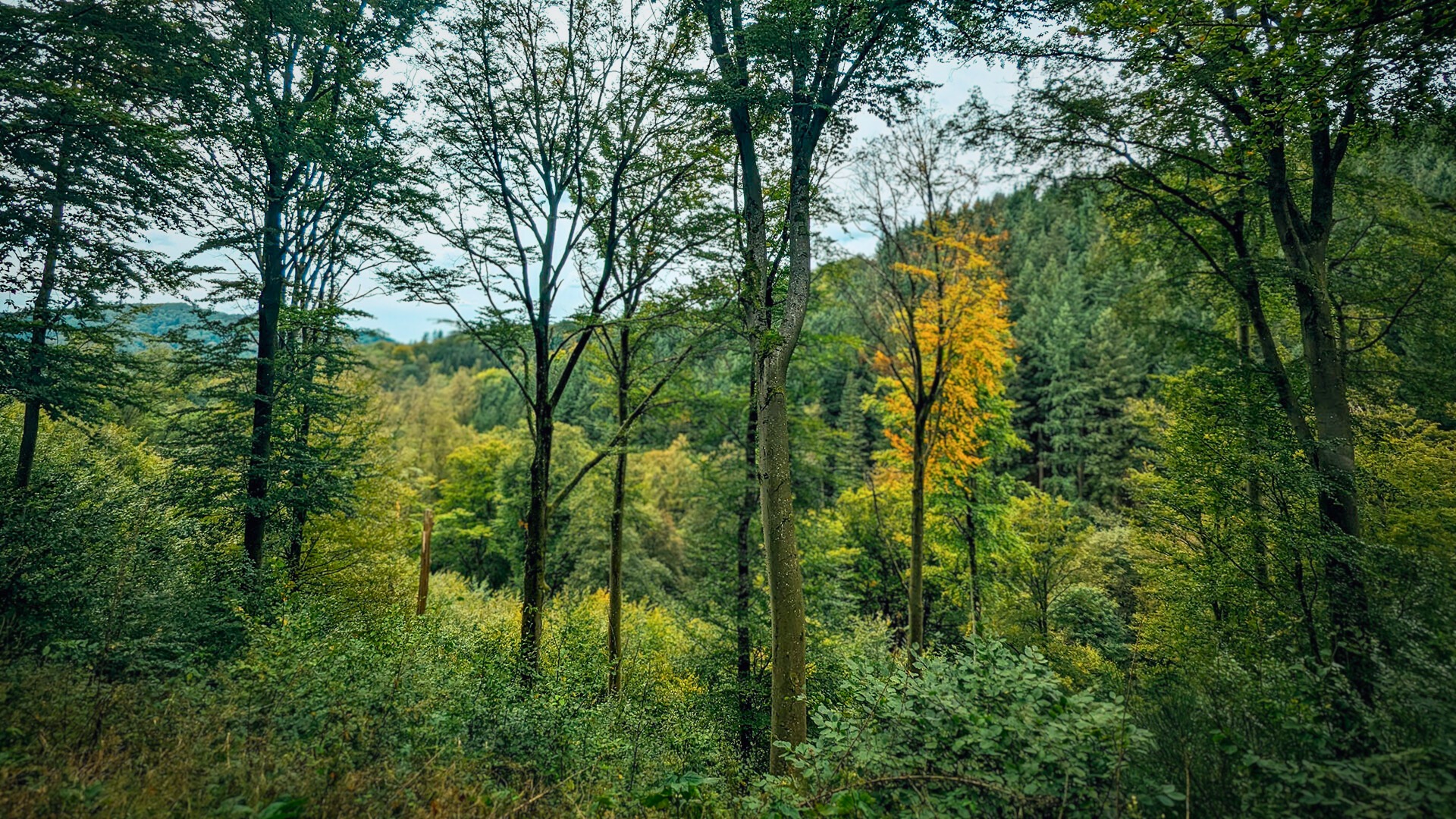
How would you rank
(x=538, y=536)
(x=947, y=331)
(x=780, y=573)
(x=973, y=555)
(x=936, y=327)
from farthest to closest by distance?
(x=973, y=555) → (x=936, y=327) → (x=947, y=331) → (x=538, y=536) → (x=780, y=573)

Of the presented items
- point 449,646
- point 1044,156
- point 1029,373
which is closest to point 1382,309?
point 1044,156

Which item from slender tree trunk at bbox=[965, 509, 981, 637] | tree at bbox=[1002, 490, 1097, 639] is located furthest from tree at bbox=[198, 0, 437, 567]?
tree at bbox=[1002, 490, 1097, 639]

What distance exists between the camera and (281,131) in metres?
7.93

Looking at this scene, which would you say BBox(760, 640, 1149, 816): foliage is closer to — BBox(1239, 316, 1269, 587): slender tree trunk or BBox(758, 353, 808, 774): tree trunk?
BBox(758, 353, 808, 774): tree trunk

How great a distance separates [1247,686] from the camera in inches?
139

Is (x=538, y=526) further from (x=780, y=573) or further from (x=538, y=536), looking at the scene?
(x=780, y=573)

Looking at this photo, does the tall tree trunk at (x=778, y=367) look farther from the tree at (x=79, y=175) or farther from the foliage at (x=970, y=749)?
the tree at (x=79, y=175)

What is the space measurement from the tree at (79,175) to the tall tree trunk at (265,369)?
1.14m

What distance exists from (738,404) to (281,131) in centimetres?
945

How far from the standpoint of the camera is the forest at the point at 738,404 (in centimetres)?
329

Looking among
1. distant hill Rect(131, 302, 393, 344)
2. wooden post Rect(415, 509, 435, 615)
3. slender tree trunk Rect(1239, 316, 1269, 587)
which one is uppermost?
distant hill Rect(131, 302, 393, 344)

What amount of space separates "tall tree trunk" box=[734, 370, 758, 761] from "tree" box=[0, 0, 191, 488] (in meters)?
9.90

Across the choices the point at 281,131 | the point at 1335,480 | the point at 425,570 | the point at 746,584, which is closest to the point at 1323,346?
the point at 1335,480

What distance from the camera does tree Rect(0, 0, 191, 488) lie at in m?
6.20
